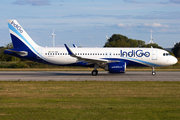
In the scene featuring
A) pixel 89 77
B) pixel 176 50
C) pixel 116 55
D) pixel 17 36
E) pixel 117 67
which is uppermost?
pixel 176 50

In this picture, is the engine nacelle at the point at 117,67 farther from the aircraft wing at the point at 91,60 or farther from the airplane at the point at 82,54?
the airplane at the point at 82,54

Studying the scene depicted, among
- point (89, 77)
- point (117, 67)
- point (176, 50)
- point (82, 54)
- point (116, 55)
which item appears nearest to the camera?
point (89, 77)

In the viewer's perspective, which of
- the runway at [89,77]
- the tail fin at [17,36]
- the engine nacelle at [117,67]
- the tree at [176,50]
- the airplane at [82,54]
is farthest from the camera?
the tree at [176,50]

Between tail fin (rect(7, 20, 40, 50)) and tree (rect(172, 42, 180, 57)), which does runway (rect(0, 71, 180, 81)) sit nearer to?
tail fin (rect(7, 20, 40, 50))

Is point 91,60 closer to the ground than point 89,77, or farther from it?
farther from it

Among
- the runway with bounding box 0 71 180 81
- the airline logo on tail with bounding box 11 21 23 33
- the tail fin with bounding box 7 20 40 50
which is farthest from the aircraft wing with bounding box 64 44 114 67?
the airline logo on tail with bounding box 11 21 23 33

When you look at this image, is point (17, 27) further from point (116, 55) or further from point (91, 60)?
point (116, 55)

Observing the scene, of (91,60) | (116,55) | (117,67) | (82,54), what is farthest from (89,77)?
(116,55)

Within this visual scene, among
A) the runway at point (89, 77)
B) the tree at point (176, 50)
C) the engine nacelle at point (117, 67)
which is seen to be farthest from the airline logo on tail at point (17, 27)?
the tree at point (176, 50)

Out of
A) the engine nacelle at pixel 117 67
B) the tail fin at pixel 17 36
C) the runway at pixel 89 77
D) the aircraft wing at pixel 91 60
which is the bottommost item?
the runway at pixel 89 77

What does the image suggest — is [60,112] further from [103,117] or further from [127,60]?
[127,60]

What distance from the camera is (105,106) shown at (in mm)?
11234

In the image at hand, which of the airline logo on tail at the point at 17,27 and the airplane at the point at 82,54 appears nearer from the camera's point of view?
the airplane at the point at 82,54

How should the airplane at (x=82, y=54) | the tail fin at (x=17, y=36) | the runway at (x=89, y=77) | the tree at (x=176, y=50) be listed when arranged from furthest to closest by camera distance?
1. the tree at (x=176, y=50)
2. the tail fin at (x=17, y=36)
3. the airplane at (x=82, y=54)
4. the runway at (x=89, y=77)
